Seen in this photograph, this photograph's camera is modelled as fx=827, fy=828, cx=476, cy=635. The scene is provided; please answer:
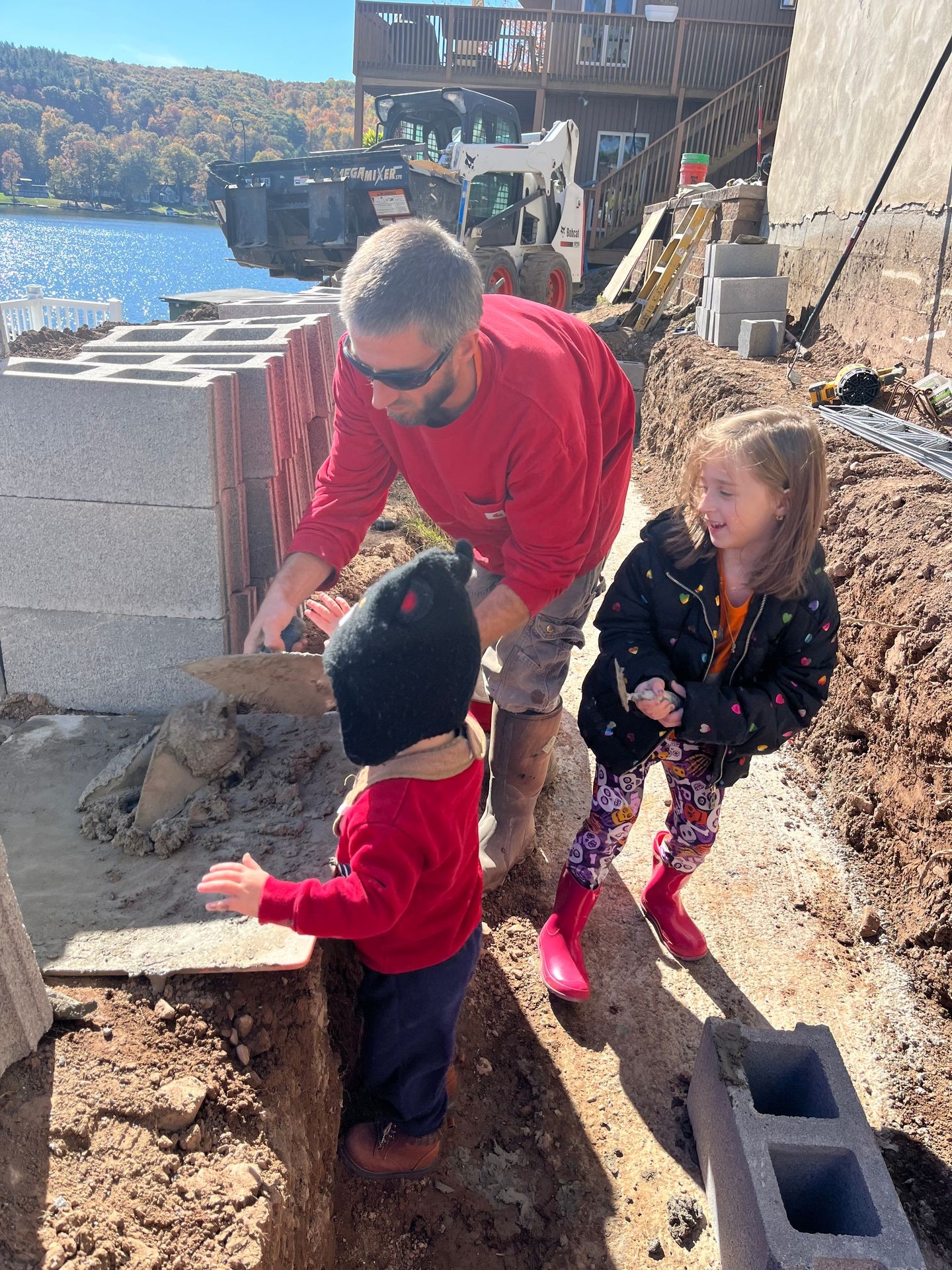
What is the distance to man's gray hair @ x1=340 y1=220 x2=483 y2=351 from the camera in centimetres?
177

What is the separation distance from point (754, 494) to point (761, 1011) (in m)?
1.61

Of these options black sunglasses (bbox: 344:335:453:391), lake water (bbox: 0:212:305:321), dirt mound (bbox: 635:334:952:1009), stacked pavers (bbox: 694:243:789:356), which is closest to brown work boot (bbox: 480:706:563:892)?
black sunglasses (bbox: 344:335:453:391)

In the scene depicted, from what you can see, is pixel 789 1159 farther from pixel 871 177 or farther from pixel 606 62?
pixel 606 62

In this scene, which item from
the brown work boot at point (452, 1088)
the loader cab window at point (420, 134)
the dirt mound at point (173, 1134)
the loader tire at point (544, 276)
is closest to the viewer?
the dirt mound at point (173, 1134)

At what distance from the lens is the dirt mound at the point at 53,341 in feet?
22.8

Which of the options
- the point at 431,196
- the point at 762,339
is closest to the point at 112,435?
the point at 762,339

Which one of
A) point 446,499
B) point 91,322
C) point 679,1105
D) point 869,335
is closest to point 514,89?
point 91,322

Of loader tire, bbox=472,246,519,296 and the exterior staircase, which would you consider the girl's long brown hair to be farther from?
the exterior staircase

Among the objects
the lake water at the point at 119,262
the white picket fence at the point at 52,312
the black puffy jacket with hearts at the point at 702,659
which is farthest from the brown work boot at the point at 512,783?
the lake water at the point at 119,262

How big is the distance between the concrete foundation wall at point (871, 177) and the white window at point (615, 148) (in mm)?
9767

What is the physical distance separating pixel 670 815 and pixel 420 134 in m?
12.6

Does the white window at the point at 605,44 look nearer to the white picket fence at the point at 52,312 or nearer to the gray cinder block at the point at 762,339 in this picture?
the gray cinder block at the point at 762,339

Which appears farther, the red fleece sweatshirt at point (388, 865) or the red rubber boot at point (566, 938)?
the red rubber boot at point (566, 938)

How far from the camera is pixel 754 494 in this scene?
2.04 m
